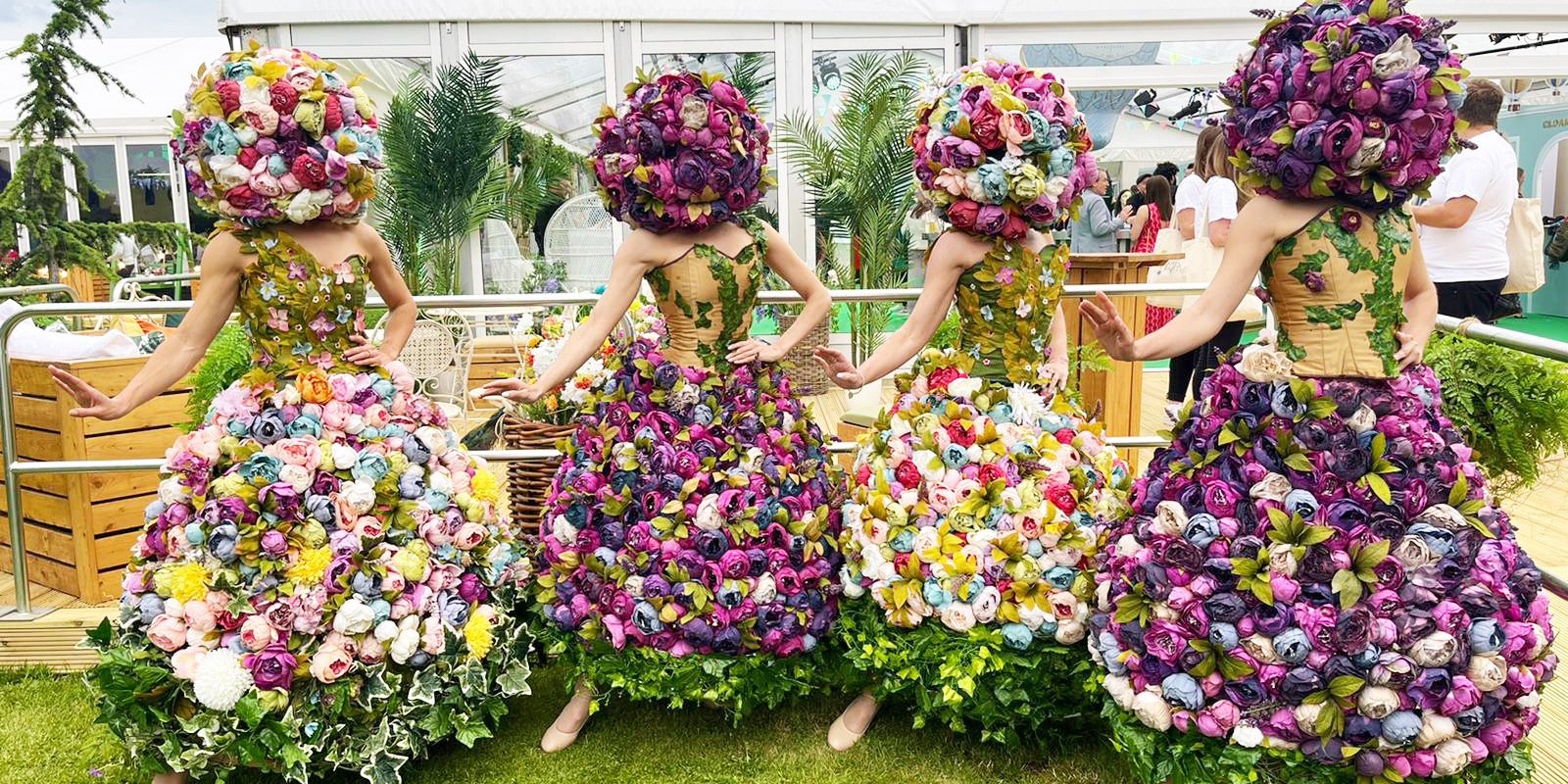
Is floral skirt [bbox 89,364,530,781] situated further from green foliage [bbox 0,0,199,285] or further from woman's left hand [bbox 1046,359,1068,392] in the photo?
green foliage [bbox 0,0,199,285]

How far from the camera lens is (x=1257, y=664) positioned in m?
2.26

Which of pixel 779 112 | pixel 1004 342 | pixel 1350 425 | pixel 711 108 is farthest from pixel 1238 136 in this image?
pixel 779 112

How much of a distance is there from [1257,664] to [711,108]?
1994 mm

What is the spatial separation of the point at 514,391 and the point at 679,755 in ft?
4.01

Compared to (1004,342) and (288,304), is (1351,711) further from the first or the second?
(288,304)

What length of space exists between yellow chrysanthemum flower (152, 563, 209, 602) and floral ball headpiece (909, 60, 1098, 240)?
7.40 feet

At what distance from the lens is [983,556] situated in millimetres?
2816

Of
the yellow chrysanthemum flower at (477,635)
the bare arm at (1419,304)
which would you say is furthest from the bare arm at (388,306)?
the bare arm at (1419,304)

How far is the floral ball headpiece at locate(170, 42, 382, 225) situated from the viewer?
9.15ft

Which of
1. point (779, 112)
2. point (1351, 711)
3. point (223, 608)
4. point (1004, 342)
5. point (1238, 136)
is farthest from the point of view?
point (779, 112)

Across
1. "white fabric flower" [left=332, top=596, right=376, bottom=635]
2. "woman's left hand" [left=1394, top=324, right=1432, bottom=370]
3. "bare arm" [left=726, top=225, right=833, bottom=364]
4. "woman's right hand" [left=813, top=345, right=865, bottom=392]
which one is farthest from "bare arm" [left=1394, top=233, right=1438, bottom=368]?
"white fabric flower" [left=332, top=596, right=376, bottom=635]

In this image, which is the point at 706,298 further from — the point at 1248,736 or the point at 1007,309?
the point at 1248,736

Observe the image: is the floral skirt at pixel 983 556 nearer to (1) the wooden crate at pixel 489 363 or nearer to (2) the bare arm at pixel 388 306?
(2) the bare arm at pixel 388 306

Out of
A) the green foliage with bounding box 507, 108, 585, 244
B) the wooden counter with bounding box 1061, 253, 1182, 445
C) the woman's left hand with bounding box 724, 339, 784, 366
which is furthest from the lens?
the green foliage with bounding box 507, 108, 585, 244
